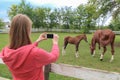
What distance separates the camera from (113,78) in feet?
13.9

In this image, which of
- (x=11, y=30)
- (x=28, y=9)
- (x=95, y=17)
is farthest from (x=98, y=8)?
(x=28, y=9)

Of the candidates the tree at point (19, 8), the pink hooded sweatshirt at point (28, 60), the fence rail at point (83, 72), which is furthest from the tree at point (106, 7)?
the tree at point (19, 8)

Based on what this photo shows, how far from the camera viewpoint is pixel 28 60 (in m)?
2.92

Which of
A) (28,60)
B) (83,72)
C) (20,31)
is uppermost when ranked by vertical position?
(20,31)

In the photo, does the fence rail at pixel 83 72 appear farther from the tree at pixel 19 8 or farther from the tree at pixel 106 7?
the tree at pixel 19 8

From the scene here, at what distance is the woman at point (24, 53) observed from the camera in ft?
9.50

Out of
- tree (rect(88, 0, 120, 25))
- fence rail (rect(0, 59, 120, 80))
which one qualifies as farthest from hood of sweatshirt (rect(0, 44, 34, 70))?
tree (rect(88, 0, 120, 25))

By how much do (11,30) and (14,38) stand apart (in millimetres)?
90

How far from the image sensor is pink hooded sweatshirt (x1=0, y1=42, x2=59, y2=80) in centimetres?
290

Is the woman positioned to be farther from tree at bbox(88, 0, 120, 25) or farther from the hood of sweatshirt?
tree at bbox(88, 0, 120, 25)

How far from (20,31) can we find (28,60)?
315 millimetres

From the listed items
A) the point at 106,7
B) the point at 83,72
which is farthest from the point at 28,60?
the point at 106,7

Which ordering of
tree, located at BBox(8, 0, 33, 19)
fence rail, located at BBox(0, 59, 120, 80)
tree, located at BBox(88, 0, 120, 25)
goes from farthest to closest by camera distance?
tree, located at BBox(8, 0, 33, 19) → tree, located at BBox(88, 0, 120, 25) → fence rail, located at BBox(0, 59, 120, 80)

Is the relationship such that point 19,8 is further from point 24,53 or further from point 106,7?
point 24,53
